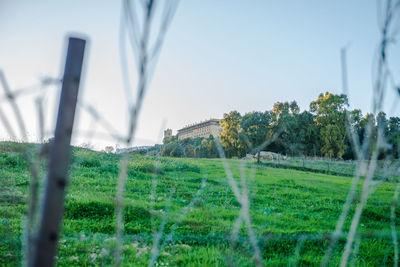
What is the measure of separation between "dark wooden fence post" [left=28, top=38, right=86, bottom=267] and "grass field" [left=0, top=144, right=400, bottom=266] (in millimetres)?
303

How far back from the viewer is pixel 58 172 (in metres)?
0.82

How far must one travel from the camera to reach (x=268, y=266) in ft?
11.0

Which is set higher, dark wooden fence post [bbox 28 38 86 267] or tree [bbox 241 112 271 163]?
tree [bbox 241 112 271 163]

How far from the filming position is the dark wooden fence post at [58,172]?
0.78 m

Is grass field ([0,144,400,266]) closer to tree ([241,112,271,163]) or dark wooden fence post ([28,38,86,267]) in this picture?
dark wooden fence post ([28,38,86,267])

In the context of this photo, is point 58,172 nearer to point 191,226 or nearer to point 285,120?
point 191,226

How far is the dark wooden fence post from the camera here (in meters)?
0.78

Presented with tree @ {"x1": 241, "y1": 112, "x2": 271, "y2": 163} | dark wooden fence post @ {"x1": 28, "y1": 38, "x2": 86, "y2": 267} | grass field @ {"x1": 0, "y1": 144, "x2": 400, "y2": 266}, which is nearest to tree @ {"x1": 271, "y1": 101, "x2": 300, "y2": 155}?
tree @ {"x1": 241, "y1": 112, "x2": 271, "y2": 163}

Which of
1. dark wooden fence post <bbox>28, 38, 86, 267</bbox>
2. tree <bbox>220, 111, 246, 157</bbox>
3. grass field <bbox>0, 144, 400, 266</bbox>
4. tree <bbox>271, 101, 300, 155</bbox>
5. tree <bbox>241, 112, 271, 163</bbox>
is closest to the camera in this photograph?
dark wooden fence post <bbox>28, 38, 86, 267</bbox>

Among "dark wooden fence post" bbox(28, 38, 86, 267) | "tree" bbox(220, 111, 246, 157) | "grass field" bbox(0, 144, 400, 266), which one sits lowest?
"grass field" bbox(0, 144, 400, 266)

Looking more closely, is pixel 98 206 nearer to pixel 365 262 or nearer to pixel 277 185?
pixel 365 262

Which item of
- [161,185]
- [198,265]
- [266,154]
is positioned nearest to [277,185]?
[161,185]

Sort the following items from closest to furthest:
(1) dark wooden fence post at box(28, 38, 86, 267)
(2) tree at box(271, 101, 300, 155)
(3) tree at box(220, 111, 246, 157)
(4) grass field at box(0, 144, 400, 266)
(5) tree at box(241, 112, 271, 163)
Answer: (1) dark wooden fence post at box(28, 38, 86, 267)
(4) grass field at box(0, 144, 400, 266)
(5) tree at box(241, 112, 271, 163)
(2) tree at box(271, 101, 300, 155)
(3) tree at box(220, 111, 246, 157)

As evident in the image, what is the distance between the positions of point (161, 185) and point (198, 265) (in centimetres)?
537
